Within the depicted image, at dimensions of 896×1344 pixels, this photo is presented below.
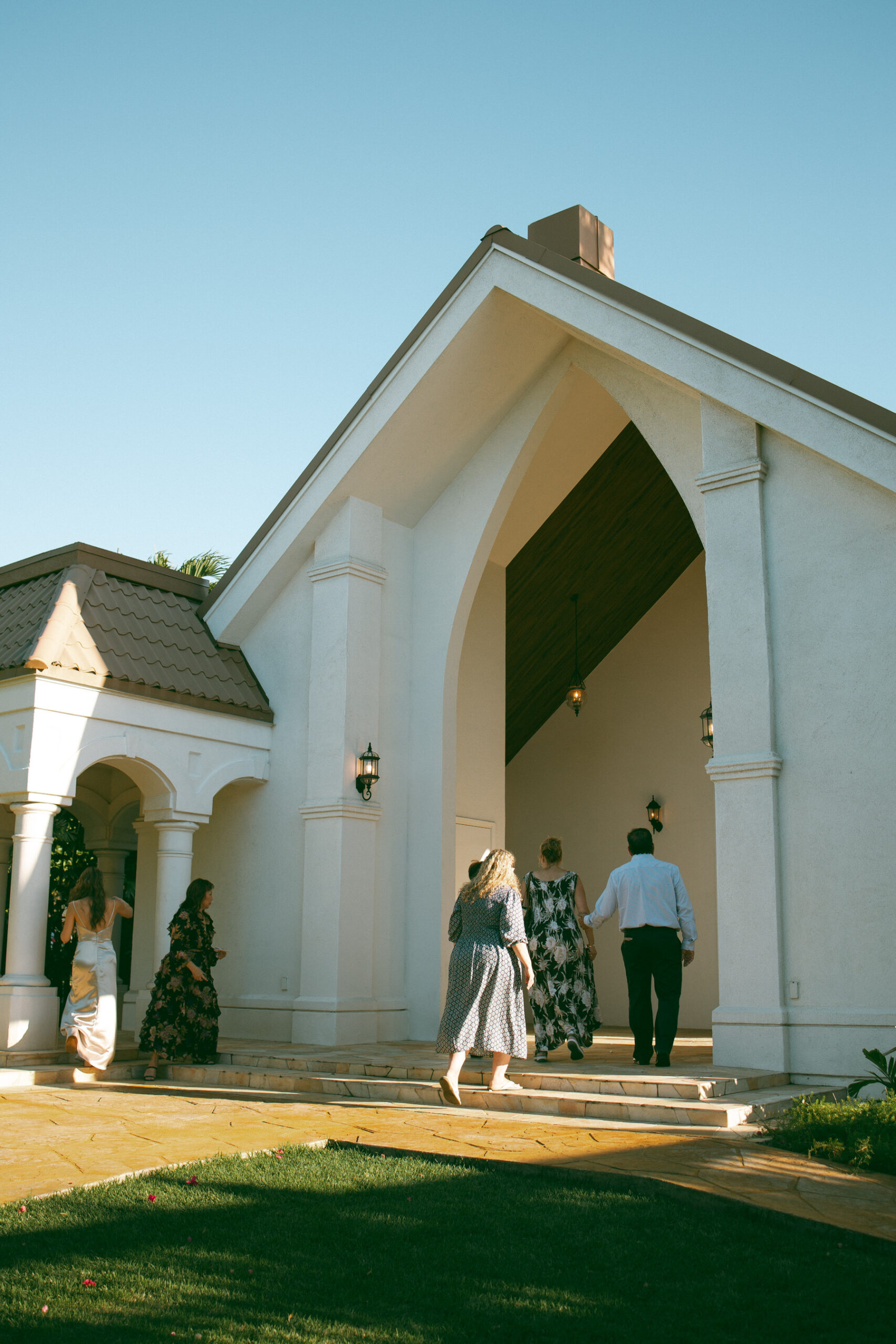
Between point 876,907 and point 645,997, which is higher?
point 876,907

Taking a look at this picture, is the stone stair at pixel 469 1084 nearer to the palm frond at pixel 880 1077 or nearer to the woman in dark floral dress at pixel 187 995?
the woman in dark floral dress at pixel 187 995

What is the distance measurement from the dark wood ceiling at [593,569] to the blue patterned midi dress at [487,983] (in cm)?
605

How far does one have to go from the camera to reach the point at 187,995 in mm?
9227

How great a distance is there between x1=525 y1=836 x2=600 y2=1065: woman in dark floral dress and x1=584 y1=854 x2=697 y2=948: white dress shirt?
0.58m

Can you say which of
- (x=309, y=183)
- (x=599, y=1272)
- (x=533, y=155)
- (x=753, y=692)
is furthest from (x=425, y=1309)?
(x=309, y=183)

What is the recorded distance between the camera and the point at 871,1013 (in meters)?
7.39

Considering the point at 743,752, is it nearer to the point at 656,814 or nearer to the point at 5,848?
the point at 656,814

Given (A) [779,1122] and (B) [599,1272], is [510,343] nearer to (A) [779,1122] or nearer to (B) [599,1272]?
(A) [779,1122]

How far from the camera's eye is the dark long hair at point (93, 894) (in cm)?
919

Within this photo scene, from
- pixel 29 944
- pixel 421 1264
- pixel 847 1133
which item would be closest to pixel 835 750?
pixel 847 1133

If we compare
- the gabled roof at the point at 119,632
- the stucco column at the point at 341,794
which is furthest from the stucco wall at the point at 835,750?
the gabled roof at the point at 119,632

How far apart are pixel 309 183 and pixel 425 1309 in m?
8.21

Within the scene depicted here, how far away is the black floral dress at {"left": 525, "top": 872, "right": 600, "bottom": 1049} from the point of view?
871 cm

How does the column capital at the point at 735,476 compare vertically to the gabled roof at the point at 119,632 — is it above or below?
above
